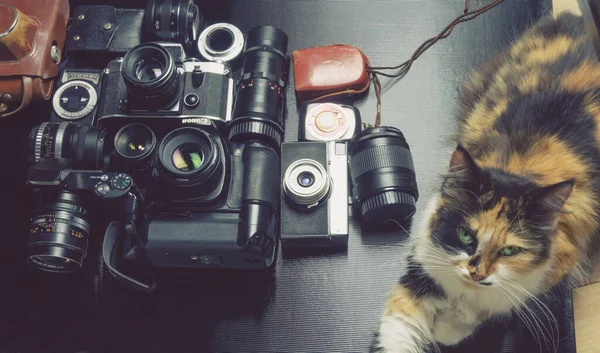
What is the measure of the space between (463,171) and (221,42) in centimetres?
61

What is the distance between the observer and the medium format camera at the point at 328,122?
1108 mm

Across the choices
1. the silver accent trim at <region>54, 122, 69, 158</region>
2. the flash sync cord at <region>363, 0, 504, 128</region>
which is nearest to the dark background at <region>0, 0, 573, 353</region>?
the flash sync cord at <region>363, 0, 504, 128</region>

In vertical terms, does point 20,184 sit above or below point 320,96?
below

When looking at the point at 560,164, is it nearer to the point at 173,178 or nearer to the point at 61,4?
the point at 173,178

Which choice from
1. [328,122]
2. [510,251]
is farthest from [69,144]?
[510,251]

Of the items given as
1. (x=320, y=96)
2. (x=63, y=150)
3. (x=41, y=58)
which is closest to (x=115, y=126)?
(x=63, y=150)

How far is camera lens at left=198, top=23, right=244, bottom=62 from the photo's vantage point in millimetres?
1137

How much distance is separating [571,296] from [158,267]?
0.82m

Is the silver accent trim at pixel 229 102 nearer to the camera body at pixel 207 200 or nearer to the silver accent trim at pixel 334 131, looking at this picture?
the camera body at pixel 207 200

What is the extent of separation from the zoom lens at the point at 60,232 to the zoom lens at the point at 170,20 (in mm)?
389

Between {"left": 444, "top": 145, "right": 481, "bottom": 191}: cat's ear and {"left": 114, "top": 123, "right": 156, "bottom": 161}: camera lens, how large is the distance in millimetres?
537

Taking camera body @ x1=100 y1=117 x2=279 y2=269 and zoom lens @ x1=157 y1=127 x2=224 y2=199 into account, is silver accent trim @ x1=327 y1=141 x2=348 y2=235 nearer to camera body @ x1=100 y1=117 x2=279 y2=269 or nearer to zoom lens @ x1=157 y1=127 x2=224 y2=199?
camera body @ x1=100 y1=117 x2=279 y2=269

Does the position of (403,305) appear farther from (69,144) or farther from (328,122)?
(69,144)

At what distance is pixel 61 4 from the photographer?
116cm
